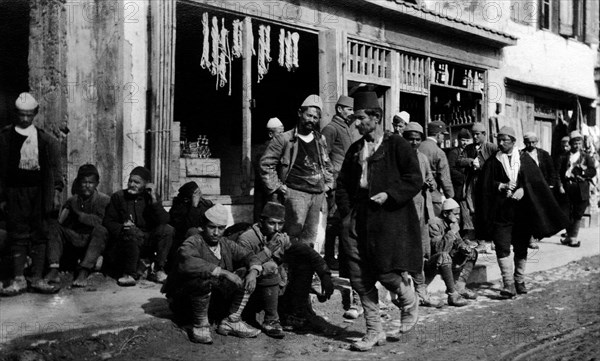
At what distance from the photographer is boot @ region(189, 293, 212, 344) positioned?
219 inches

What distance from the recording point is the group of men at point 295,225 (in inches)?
220

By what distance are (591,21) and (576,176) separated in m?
6.94

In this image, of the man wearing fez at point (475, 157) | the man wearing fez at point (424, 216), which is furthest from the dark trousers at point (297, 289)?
the man wearing fez at point (475, 157)

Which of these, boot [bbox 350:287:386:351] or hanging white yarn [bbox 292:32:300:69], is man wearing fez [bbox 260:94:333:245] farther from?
hanging white yarn [bbox 292:32:300:69]

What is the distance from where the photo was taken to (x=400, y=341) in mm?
5840

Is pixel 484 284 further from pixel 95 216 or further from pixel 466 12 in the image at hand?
pixel 466 12

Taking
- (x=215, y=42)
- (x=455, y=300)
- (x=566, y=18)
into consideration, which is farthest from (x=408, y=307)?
(x=566, y=18)

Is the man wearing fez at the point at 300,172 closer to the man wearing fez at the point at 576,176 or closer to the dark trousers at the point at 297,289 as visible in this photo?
the dark trousers at the point at 297,289

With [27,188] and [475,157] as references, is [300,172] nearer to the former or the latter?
[27,188]

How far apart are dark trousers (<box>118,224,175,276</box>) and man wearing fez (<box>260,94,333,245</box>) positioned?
1.20 metres

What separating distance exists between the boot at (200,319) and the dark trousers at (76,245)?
1.83 meters

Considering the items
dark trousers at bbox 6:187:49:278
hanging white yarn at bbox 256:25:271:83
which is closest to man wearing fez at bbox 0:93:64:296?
dark trousers at bbox 6:187:49:278

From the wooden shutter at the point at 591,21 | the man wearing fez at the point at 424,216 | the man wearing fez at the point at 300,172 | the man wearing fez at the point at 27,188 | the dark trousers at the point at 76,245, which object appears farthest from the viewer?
the wooden shutter at the point at 591,21

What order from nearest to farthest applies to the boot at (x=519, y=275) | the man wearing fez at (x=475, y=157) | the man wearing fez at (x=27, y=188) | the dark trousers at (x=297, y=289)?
the dark trousers at (x=297, y=289)
the man wearing fez at (x=27, y=188)
the boot at (x=519, y=275)
the man wearing fez at (x=475, y=157)
